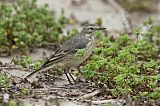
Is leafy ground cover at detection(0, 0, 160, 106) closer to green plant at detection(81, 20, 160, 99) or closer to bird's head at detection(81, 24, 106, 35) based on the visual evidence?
green plant at detection(81, 20, 160, 99)

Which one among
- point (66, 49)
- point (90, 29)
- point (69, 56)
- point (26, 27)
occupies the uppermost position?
point (90, 29)

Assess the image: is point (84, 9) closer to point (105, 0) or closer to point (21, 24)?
point (105, 0)

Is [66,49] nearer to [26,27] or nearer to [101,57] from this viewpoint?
[101,57]

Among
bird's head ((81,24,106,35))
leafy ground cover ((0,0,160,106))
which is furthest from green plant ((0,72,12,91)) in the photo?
bird's head ((81,24,106,35))

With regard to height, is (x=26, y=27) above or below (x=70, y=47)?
above

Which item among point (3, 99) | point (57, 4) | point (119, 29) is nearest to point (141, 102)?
point (3, 99)

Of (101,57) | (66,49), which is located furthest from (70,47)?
(101,57)
